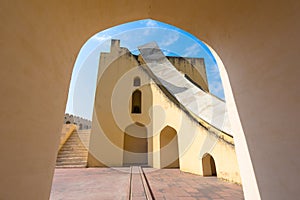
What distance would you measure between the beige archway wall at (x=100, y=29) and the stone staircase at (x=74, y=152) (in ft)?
21.6

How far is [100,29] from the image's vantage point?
78.9 inches

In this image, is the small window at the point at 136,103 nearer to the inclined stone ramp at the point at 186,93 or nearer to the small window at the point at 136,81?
the small window at the point at 136,81

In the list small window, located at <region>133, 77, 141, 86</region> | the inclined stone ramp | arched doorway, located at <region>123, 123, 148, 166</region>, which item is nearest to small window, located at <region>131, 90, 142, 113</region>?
small window, located at <region>133, 77, 141, 86</region>

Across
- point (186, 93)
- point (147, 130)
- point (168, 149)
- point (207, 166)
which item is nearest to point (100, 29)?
point (207, 166)

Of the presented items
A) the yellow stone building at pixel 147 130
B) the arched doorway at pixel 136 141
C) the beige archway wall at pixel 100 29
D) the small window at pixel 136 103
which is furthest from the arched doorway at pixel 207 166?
the small window at pixel 136 103

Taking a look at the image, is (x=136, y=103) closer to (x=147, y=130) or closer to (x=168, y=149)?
(x=147, y=130)

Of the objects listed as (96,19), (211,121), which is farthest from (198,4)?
(211,121)

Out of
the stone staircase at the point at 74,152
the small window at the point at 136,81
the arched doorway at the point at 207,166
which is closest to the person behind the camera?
A: the arched doorway at the point at 207,166

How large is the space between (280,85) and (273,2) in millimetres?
757

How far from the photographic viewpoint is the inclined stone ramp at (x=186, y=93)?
19.3 feet

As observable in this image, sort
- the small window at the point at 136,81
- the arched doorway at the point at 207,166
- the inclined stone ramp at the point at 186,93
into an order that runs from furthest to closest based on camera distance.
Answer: the small window at the point at 136,81
the inclined stone ramp at the point at 186,93
the arched doorway at the point at 207,166

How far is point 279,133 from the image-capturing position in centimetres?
126

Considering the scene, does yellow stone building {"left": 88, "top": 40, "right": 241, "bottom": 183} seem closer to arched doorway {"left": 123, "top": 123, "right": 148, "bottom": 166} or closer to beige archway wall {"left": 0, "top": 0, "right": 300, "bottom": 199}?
arched doorway {"left": 123, "top": 123, "right": 148, "bottom": 166}

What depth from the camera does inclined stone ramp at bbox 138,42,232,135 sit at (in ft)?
19.3
